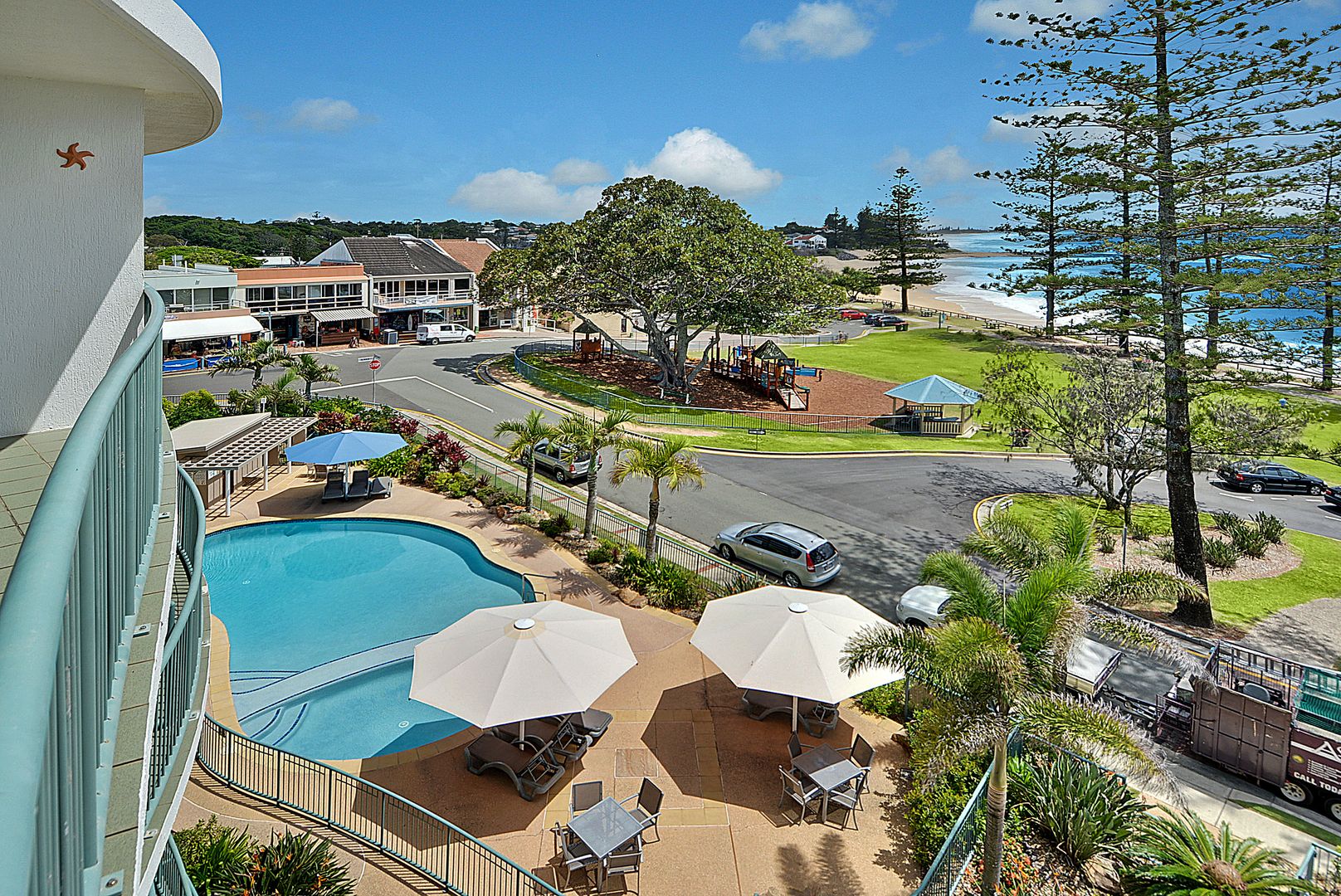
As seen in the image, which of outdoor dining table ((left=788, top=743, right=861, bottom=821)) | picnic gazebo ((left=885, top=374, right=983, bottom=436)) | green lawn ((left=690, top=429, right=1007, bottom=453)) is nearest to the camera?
outdoor dining table ((left=788, top=743, right=861, bottom=821))

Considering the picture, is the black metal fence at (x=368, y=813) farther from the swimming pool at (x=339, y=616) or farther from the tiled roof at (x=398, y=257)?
the tiled roof at (x=398, y=257)

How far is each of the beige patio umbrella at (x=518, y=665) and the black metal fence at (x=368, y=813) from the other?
1433 millimetres

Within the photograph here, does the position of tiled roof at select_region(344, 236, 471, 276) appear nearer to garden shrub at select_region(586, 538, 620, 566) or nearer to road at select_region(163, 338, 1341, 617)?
road at select_region(163, 338, 1341, 617)

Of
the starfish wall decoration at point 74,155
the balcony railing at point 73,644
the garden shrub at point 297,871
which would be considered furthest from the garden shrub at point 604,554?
the balcony railing at point 73,644

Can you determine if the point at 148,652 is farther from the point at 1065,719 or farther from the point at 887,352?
the point at 887,352

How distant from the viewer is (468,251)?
75.2 metres

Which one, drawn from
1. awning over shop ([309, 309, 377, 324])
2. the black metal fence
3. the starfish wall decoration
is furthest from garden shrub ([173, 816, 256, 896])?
awning over shop ([309, 309, 377, 324])

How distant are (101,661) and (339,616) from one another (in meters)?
15.9

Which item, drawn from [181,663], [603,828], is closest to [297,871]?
[603,828]

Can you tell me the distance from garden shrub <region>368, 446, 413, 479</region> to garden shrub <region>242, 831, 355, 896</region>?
17146 mm

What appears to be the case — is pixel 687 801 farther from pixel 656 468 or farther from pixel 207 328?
pixel 207 328

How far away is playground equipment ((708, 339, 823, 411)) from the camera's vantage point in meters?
41.6

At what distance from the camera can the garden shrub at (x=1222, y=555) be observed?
22.2m

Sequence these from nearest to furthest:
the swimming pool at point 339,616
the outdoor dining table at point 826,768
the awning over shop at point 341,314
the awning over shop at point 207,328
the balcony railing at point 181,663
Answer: the balcony railing at point 181,663 < the outdoor dining table at point 826,768 < the swimming pool at point 339,616 < the awning over shop at point 207,328 < the awning over shop at point 341,314
